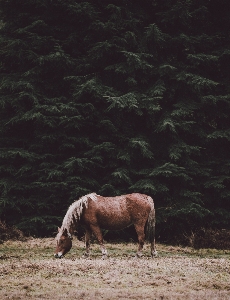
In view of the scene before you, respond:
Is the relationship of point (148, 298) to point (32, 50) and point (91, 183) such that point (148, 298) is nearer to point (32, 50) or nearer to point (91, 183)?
point (91, 183)

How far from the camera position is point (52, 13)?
21375mm

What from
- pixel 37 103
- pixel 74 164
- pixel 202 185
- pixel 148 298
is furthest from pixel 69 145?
pixel 148 298

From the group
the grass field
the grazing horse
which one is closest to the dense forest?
the grazing horse

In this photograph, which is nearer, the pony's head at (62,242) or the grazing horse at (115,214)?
the pony's head at (62,242)

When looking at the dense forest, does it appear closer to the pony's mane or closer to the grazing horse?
the grazing horse

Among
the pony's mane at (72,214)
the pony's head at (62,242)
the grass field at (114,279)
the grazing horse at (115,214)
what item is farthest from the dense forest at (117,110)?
the grass field at (114,279)

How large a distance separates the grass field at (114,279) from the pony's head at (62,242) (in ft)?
2.05

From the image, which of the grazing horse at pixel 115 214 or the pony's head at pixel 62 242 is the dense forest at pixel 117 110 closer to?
the grazing horse at pixel 115 214

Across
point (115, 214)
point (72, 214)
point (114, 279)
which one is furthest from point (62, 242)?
point (114, 279)

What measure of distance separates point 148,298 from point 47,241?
9.22 meters

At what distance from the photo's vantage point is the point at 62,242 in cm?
1301

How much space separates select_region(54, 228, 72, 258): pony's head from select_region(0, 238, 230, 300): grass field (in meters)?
0.62

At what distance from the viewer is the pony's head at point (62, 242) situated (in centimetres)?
1295

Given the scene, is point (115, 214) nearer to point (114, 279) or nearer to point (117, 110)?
point (114, 279)
